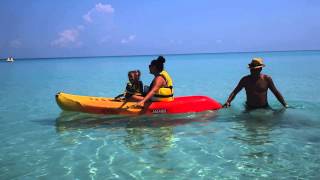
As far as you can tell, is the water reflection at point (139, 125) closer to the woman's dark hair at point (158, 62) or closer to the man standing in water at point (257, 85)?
the man standing in water at point (257, 85)

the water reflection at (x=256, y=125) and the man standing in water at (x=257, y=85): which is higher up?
the man standing in water at (x=257, y=85)

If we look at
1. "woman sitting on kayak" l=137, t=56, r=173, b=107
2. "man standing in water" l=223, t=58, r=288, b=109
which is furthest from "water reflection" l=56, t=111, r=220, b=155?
"man standing in water" l=223, t=58, r=288, b=109

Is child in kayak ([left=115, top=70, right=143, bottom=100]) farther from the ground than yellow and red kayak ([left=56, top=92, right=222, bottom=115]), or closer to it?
farther from the ground

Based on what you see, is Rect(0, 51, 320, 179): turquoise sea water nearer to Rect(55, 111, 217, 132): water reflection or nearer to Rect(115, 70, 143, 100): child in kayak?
Rect(55, 111, 217, 132): water reflection

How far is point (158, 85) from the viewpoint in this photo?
8.06m

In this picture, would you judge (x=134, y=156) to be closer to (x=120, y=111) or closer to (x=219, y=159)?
(x=219, y=159)

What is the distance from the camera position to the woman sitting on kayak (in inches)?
313

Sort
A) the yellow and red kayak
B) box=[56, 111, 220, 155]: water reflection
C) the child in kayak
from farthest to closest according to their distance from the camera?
the child in kayak → the yellow and red kayak → box=[56, 111, 220, 155]: water reflection

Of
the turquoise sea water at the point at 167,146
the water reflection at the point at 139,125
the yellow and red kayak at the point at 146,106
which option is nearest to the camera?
the turquoise sea water at the point at 167,146

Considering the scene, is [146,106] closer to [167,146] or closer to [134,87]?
[134,87]

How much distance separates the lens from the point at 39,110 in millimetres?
11250

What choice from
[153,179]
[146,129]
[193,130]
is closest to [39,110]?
[146,129]

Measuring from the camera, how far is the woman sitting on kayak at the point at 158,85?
7.95 metres

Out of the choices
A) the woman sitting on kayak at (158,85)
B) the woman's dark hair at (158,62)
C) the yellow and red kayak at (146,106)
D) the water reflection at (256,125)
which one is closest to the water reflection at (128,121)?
the yellow and red kayak at (146,106)
